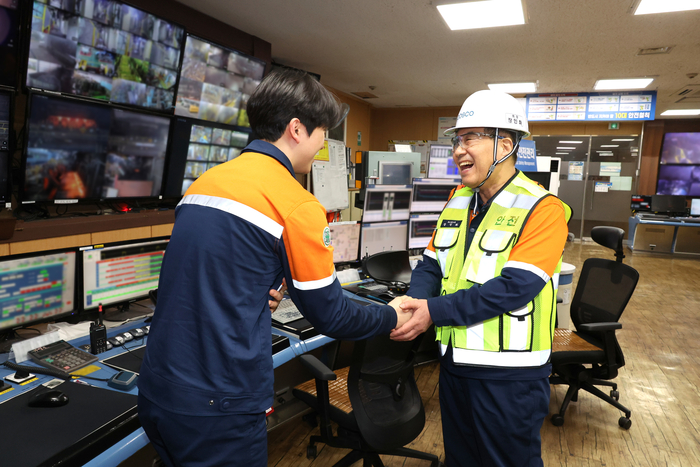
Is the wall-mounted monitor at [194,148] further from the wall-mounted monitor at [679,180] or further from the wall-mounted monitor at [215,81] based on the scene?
the wall-mounted monitor at [679,180]

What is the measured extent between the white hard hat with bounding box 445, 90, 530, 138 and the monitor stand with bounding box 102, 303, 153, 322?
1833 millimetres

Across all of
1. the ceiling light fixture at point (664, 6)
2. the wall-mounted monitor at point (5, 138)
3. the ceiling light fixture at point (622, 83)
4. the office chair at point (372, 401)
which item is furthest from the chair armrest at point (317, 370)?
the ceiling light fixture at point (622, 83)

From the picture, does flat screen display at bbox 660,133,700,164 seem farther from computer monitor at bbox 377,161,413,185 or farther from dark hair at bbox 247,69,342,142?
dark hair at bbox 247,69,342,142

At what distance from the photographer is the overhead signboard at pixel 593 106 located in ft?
20.9

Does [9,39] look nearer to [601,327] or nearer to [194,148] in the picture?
[194,148]

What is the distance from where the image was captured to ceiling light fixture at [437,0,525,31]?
12.2 ft

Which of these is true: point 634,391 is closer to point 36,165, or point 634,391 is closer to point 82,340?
point 82,340

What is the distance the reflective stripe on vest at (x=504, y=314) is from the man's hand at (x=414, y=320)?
71mm

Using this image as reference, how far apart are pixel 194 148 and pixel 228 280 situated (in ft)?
9.14

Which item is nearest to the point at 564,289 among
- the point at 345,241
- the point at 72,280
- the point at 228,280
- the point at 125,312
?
the point at 345,241

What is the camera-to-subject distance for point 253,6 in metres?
3.87

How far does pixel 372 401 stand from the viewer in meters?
1.94

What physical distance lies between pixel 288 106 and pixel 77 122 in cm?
195

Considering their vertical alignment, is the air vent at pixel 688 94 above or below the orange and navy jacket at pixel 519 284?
above
